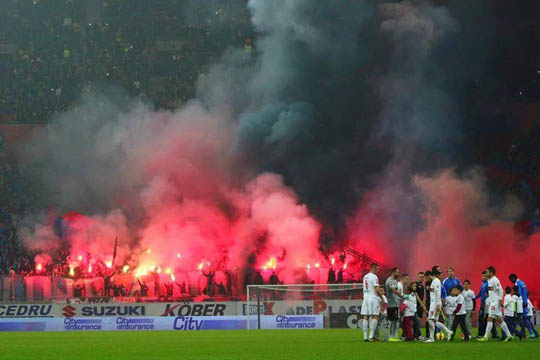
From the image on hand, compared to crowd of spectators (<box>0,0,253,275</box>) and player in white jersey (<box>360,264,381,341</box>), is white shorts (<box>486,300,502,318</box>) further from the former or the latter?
crowd of spectators (<box>0,0,253,275</box>)

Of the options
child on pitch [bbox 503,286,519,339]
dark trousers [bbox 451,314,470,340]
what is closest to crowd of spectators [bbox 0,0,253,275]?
child on pitch [bbox 503,286,519,339]

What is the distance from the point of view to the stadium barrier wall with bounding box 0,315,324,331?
3116cm

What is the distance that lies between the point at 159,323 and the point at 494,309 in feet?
48.9

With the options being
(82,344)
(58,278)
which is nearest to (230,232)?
(58,278)

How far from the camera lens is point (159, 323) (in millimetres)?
31562

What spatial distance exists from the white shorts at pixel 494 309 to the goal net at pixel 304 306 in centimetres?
1089

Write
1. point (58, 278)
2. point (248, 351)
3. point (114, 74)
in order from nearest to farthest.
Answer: point (248, 351), point (58, 278), point (114, 74)

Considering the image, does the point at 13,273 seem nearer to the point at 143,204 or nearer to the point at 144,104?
the point at 143,204

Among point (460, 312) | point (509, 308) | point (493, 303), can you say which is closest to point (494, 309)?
point (493, 303)

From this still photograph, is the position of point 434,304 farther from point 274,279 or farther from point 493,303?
point 274,279

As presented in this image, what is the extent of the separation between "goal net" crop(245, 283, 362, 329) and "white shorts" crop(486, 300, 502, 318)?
1089 cm

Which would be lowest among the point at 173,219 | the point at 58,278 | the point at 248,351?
the point at 248,351

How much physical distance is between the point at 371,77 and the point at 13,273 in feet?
64.6

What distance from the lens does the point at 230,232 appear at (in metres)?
42.9
